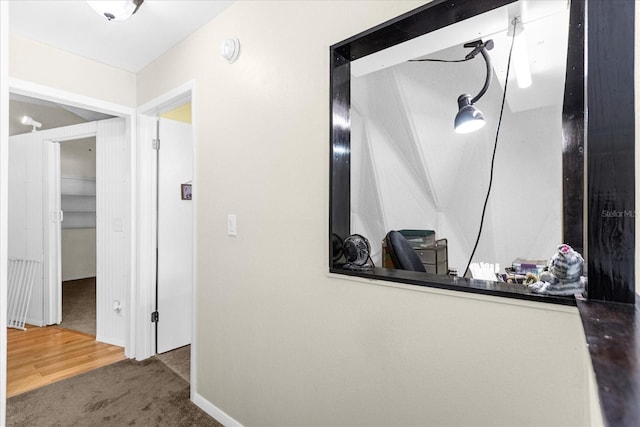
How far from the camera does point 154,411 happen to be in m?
1.99

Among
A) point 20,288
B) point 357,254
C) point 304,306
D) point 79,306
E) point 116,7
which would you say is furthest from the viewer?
point 79,306

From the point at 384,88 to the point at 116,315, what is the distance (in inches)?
124

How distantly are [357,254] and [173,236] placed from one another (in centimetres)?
203

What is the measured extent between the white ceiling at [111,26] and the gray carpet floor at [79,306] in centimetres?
260

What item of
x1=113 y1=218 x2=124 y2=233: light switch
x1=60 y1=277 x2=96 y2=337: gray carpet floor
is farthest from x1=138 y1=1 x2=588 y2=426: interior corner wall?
x1=60 y1=277 x2=96 y2=337: gray carpet floor

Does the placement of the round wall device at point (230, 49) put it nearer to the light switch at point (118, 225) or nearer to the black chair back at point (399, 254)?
the black chair back at point (399, 254)

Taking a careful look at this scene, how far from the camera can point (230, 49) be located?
178 cm

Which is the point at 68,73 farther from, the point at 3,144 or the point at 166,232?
the point at 3,144

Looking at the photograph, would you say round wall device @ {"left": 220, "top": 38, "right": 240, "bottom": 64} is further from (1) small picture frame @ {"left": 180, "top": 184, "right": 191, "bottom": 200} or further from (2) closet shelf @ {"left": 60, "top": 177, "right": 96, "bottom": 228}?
(2) closet shelf @ {"left": 60, "top": 177, "right": 96, "bottom": 228}

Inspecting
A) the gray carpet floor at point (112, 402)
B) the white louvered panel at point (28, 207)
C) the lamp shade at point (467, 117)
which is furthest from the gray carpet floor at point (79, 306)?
the lamp shade at point (467, 117)

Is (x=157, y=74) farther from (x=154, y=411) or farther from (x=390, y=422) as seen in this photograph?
(x=390, y=422)

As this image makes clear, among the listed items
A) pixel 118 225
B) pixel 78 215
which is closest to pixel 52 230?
pixel 118 225

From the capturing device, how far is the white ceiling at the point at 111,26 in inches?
72.0

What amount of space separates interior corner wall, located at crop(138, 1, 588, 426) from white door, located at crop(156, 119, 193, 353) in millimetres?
704
